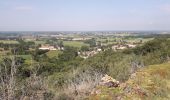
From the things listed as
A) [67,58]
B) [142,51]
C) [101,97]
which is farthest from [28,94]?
[67,58]

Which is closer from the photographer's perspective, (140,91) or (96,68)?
(140,91)

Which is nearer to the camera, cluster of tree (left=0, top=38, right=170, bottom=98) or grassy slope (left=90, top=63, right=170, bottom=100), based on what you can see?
grassy slope (left=90, top=63, right=170, bottom=100)

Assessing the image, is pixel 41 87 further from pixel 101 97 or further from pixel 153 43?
pixel 153 43

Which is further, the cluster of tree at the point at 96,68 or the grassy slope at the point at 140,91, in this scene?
the cluster of tree at the point at 96,68

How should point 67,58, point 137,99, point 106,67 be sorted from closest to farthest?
point 137,99 → point 106,67 → point 67,58

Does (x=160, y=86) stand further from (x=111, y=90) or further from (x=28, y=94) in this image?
(x=28, y=94)

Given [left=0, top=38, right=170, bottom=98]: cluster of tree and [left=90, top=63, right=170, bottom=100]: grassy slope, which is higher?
[left=90, top=63, right=170, bottom=100]: grassy slope

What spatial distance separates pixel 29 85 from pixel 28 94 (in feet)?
1.28

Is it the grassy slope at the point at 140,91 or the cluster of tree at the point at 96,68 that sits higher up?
the grassy slope at the point at 140,91

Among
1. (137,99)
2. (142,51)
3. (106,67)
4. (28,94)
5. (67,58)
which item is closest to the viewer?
(137,99)

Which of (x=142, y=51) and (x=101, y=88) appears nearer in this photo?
(x=101, y=88)

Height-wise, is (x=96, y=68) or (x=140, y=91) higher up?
(x=140, y=91)

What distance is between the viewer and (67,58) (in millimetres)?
83375

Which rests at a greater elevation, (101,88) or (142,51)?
(101,88)
